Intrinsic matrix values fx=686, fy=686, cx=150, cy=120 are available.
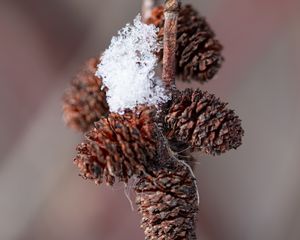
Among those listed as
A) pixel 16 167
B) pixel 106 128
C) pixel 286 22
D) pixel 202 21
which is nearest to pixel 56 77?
pixel 16 167

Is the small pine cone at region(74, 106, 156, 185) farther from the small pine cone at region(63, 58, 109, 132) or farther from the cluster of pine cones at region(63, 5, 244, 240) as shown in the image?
the small pine cone at region(63, 58, 109, 132)

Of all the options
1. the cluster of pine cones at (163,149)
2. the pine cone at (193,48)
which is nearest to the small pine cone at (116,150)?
the cluster of pine cones at (163,149)

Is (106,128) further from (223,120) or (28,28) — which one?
(28,28)

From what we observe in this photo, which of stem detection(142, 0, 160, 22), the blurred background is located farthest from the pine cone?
the blurred background

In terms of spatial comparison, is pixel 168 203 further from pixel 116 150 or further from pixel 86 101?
pixel 86 101

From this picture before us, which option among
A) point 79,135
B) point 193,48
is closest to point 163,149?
point 193,48

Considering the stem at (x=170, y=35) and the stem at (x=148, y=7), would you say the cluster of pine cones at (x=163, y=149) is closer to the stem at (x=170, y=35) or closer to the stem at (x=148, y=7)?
the stem at (x=170, y=35)

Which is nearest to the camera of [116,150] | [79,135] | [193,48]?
[116,150]
